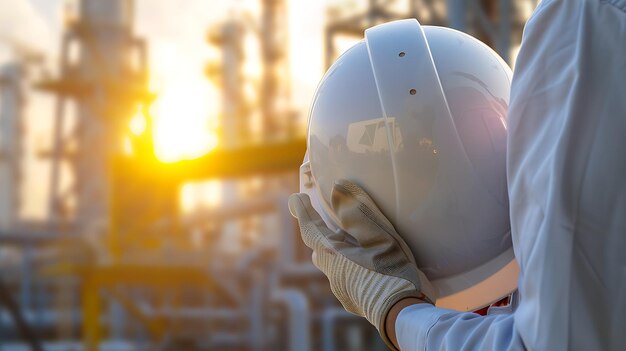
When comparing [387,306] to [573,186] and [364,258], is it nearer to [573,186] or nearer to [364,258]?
[364,258]

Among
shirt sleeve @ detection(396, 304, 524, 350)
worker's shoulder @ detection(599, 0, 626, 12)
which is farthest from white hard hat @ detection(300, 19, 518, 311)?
worker's shoulder @ detection(599, 0, 626, 12)

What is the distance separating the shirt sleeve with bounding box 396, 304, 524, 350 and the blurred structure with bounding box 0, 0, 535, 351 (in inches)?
156

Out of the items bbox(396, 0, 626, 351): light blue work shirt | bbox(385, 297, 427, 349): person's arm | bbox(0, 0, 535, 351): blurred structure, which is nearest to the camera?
bbox(396, 0, 626, 351): light blue work shirt

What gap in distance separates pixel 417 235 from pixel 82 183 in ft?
63.0

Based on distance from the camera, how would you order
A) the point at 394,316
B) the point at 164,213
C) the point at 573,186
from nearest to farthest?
the point at 573,186
the point at 394,316
the point at 164,213

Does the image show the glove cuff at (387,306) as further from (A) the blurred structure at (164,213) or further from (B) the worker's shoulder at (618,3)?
(A) the blurred structure at (164,213)

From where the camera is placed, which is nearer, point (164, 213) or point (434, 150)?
point (434, 150)

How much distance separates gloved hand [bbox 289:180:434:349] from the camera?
2.73 feet

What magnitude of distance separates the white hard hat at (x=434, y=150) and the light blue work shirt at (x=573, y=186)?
25cm

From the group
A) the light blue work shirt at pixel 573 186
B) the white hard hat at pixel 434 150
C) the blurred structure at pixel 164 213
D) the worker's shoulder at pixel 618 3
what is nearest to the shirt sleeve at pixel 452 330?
the light blue work shirt at pixel 573 186

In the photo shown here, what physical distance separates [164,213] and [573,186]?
251 inches

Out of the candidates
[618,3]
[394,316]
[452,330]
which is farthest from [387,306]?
[618,3]

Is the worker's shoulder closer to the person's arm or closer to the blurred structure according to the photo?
the person's arm

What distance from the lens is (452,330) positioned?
684 millimetres
